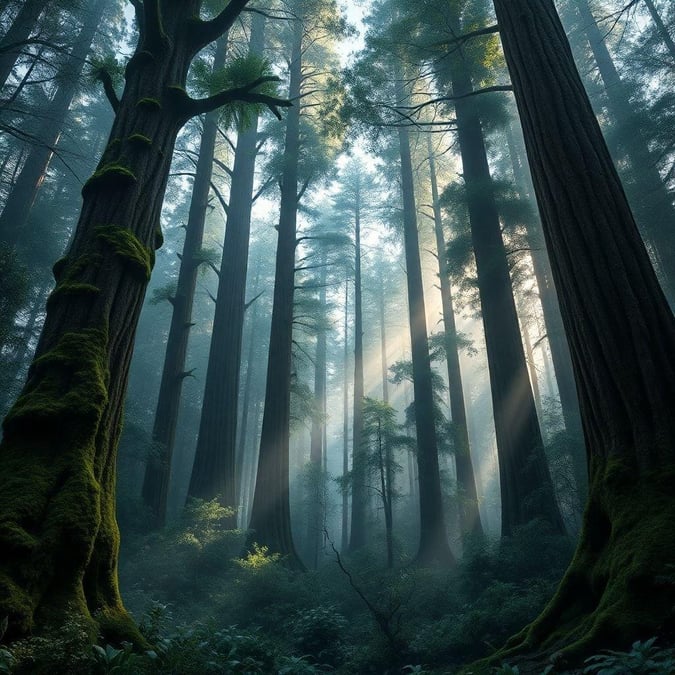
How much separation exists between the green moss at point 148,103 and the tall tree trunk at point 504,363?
693 cm

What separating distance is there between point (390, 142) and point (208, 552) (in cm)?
1706

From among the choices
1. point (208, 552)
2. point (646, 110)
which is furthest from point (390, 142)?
point (208, 552)

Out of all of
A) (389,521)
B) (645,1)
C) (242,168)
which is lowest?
(389,521)

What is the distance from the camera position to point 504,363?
8.49 meters

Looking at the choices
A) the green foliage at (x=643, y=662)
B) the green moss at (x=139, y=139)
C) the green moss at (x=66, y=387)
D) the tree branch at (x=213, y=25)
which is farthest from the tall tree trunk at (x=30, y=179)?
the green foliage at (x=643, y=662)

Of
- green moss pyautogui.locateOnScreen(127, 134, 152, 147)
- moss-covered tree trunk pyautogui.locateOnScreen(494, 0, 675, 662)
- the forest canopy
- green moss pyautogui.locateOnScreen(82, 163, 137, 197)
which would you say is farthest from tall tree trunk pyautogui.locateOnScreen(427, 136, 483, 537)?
green moss pyautogui.locateOnScreen(82, 163, 137, 197)

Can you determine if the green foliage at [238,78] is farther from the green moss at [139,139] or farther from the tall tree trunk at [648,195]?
the tall tree trunk at [648,195]

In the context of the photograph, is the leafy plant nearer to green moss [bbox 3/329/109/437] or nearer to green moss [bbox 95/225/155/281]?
green moss [bbox 3/329/109/437]

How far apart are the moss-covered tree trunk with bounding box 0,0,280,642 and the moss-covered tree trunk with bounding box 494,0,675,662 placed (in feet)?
9.15

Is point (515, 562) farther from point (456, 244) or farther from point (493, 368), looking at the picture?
point (456, 244)

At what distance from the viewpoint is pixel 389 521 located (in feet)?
42.0

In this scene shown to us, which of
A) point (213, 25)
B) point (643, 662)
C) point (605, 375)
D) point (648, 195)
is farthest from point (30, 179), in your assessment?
point (648, 195)

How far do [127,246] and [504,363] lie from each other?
7.03 metres

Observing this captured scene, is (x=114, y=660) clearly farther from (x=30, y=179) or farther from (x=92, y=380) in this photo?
(x=30, y=179)
